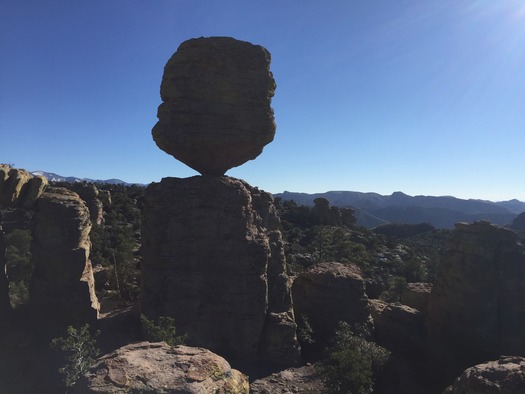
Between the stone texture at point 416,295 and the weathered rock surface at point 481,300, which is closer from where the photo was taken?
the weathered rock surface at point 481,300

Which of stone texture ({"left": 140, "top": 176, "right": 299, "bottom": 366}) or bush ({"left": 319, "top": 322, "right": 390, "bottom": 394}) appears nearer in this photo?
bush ({"left": 319, "top": 322, "right": 390, "bottom": 394})

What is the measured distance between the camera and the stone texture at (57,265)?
19094mm

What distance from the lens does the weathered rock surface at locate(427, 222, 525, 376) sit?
2295cm

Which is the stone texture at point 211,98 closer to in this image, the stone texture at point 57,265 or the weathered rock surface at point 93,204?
the stone texture at point 57,265

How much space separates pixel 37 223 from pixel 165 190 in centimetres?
663

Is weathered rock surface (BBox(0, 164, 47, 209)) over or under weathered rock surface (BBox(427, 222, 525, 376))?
over

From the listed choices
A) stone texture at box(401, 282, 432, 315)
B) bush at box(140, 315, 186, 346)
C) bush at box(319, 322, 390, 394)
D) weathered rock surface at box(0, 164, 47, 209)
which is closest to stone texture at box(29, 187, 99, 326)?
weathered rock surface at box(0, 164, 47, 209)

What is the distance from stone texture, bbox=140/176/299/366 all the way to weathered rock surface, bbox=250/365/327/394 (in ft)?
2.91

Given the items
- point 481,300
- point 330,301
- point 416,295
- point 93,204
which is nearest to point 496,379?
point 481,300

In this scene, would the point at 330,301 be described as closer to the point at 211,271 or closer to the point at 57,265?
the point at 211,271

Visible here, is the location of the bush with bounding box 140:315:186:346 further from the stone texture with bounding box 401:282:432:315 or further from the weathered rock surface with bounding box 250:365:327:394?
the stone texture with bounding box 401:282:432:315

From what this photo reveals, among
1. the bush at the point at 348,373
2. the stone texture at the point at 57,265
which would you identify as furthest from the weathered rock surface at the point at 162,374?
the stone texture at the point at 57,265

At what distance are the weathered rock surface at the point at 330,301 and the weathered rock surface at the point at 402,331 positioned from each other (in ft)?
7.01

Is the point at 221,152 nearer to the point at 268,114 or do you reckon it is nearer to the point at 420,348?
the point at 268,114
